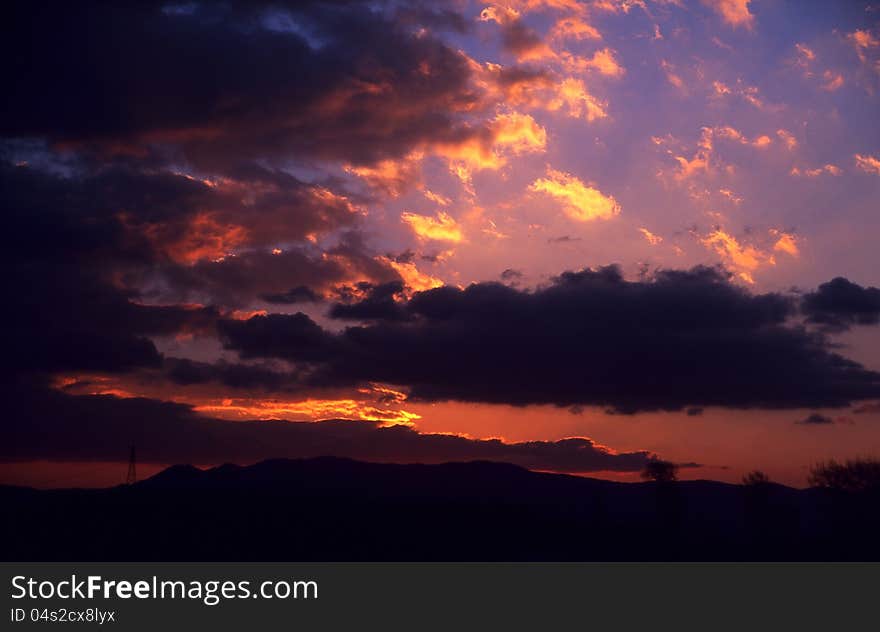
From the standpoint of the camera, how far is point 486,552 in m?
105

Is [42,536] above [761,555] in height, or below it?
above

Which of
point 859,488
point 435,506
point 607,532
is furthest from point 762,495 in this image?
point 435,506

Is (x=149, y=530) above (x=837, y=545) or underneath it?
above

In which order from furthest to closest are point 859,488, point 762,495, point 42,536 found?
point 762,495 < point 859,488 < point 42,536

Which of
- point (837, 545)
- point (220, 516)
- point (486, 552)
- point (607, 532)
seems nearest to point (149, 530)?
point (220, 516)
